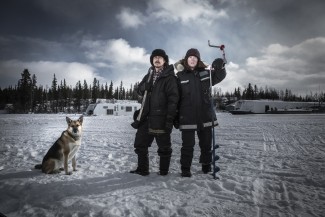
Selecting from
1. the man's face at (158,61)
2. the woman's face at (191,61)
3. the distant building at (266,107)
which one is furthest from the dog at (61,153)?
the distant building at (266,107)

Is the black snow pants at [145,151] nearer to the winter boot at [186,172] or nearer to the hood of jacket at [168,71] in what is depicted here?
the winter boot at [186,172]

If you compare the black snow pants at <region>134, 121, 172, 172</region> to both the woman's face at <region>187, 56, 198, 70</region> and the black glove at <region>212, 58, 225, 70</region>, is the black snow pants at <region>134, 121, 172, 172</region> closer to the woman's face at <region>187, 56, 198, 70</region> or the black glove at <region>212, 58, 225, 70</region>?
the woman's face at <region>187, 56, 198, 70</region>

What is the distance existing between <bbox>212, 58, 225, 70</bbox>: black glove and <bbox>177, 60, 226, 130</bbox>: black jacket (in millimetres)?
54

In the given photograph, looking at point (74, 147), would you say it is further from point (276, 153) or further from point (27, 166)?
point (276, 153)

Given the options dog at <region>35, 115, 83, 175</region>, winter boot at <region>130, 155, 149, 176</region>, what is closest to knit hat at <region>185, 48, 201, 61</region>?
winter boot at <region>130, 155, 149, 176</region>

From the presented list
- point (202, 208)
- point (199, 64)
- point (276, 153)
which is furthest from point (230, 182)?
point (276, 153)

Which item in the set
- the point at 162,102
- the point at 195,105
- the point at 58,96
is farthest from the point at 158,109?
the point at 58,96

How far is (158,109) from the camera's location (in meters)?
4.14

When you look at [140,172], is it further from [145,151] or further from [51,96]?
[51,96]

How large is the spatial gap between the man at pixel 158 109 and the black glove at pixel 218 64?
793 mm

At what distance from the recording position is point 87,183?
384 centimetres

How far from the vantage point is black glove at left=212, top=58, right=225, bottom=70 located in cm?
445

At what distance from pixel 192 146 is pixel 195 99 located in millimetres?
798

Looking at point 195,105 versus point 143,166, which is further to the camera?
point 143,166
